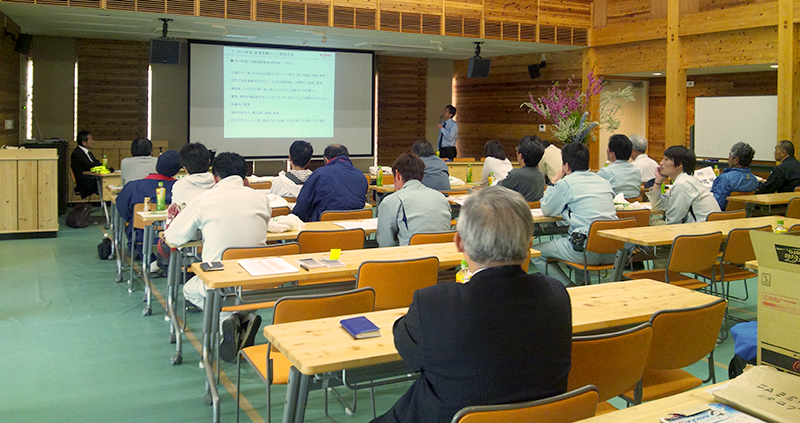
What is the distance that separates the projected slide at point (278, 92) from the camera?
445 inches

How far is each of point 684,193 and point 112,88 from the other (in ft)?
33.2

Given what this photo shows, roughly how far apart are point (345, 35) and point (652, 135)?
24.5ft

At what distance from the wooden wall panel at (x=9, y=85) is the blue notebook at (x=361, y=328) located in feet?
27.8

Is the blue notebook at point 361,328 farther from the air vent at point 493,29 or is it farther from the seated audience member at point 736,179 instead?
the air vent at point 493,29

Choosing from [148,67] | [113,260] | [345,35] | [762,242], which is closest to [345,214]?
[113,260]

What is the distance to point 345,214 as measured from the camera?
5242mm

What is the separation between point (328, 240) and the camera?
4.25 meters

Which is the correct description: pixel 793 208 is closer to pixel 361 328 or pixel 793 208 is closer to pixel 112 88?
pixel 361 328

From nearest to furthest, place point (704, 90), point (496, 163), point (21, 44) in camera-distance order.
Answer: point (496, 163) < point (21, 44) < point (704, 90)

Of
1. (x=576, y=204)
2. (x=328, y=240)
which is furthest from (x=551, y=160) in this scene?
(x=328, y=240)

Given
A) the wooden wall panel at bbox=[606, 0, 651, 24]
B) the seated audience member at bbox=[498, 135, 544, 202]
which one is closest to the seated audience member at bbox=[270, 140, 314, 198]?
the seated audience member at bbox=[498, 135, 544, 202]

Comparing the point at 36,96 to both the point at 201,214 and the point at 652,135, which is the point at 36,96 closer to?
the point at 201,214

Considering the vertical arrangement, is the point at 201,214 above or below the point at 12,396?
above

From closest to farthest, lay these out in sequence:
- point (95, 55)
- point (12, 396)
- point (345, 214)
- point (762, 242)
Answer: point (762, 242), point (12, 396), point (345, 214), point (95, 55)
